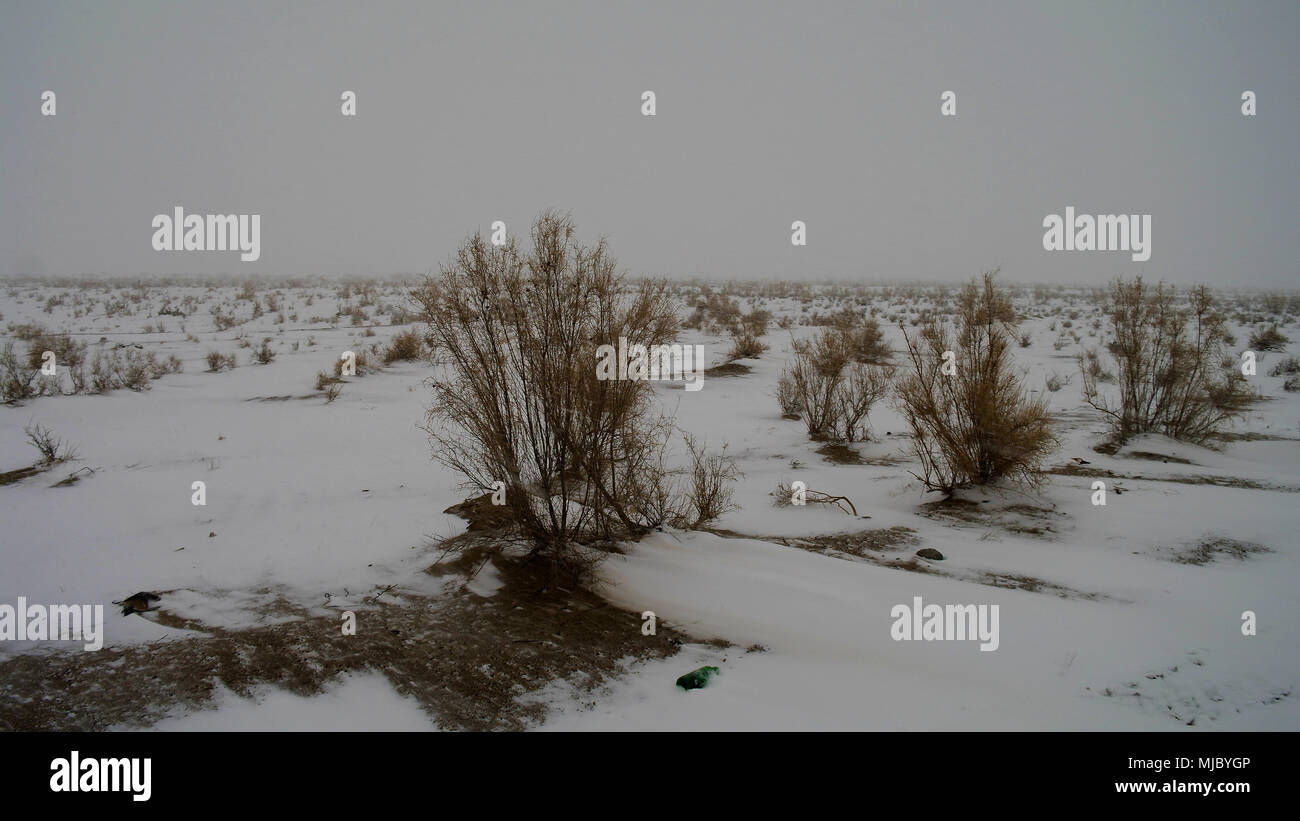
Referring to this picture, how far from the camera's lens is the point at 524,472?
612 cm

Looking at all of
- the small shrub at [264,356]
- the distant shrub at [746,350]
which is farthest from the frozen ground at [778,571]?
the distant shrub at [746,350]

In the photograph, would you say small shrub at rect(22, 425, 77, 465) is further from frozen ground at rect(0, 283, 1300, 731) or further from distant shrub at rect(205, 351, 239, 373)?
distant shrub at rect(205, 351, 239, 373)

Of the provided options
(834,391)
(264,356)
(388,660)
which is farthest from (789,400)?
(264,356)

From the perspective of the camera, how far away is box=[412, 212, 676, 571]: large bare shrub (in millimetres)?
5832

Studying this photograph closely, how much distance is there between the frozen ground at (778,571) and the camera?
13.2 feet

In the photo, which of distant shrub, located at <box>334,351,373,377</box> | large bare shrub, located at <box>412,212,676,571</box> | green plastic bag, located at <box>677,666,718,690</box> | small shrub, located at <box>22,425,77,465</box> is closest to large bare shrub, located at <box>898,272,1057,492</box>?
large bare shrub, located at <box>412,212,676,571</box>

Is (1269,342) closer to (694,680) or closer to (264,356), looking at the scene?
(694,680)

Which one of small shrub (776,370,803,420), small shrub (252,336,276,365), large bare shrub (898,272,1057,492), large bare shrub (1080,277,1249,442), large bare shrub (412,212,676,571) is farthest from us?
small shrub (252,336,276,365)

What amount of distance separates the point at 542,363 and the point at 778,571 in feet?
9.08

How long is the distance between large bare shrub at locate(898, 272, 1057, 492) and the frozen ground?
383 mm

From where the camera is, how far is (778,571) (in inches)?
227
